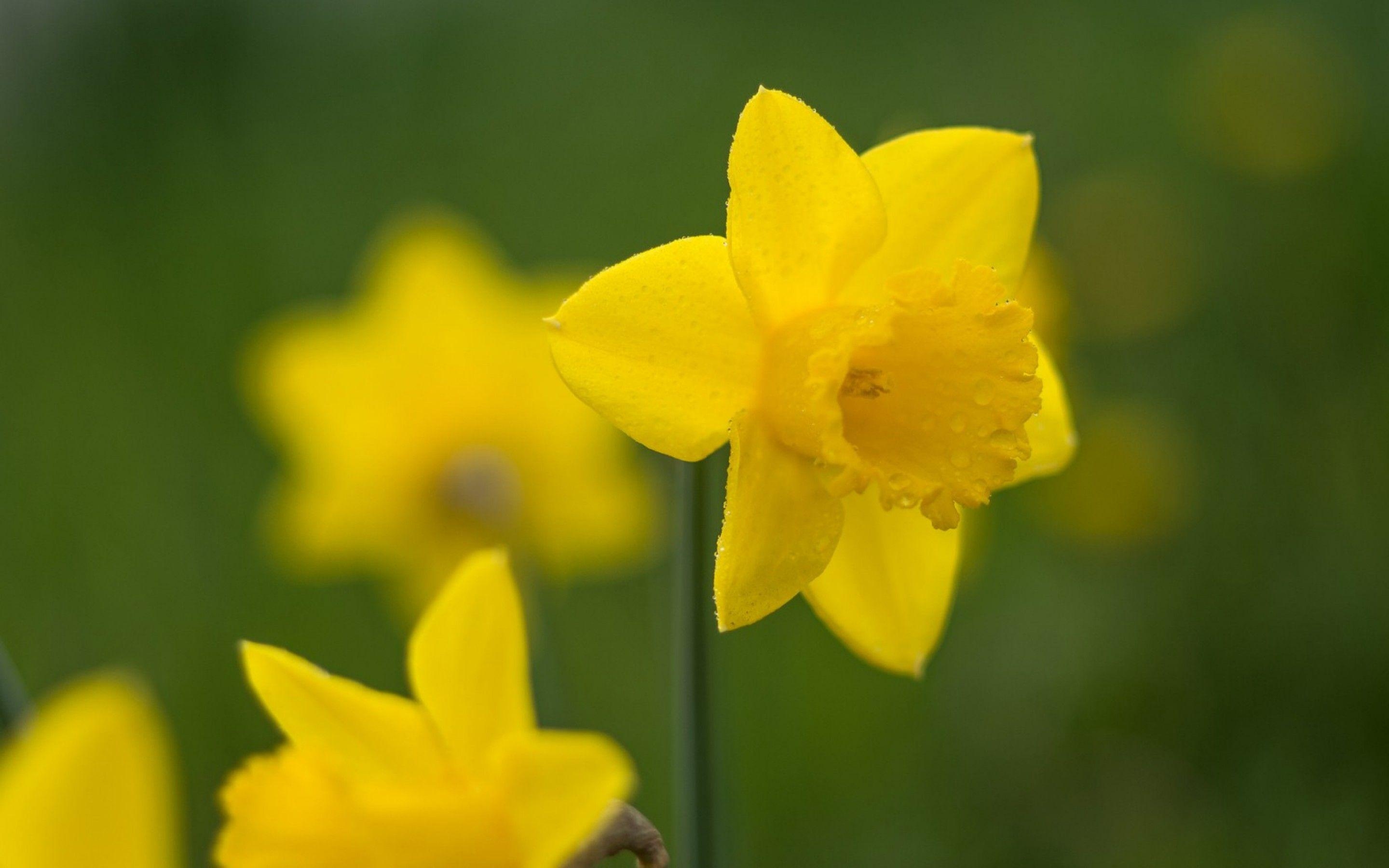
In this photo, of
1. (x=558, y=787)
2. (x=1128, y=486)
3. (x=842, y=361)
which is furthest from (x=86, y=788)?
(x=1128, y=486)

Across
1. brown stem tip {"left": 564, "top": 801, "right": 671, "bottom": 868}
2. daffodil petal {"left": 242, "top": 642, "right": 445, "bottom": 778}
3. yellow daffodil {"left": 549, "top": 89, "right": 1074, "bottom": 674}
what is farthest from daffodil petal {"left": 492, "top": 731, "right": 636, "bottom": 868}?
yellow daffodil {"left": 549, "top": 89, "right": 1074, "bottom": 674}

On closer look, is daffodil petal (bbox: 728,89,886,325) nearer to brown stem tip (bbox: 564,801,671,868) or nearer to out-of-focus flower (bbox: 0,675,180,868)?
brown stem tip (bbox: 564,801,671,868)

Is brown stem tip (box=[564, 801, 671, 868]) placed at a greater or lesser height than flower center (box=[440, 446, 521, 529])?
greater

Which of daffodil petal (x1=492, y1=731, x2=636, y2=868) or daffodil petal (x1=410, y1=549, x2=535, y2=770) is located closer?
daffodil petal (x1=492, y1=731, x2=636, y2=868)

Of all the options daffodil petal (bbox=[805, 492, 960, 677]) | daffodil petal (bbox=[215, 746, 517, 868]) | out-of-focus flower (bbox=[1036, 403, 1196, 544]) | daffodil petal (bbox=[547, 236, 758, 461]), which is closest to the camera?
daffodil petal (bbox=[215, 746, 517, 868])

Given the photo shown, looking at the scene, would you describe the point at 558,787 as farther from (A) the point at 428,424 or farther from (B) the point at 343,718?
Result: (A) the point at 428,424

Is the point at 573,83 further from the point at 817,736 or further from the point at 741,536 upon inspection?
the point at 741,536
